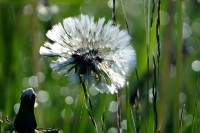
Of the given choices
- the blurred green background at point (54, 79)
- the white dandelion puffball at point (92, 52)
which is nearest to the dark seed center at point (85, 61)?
the white dandelion puffball at point (92, 52)

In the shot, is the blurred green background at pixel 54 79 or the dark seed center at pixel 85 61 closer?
the dark seed center at pixel 85 61

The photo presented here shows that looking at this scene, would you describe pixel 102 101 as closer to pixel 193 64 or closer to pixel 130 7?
pixel 193 64

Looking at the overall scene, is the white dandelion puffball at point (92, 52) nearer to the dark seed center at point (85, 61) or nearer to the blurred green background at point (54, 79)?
the dark seed center at point (85, 61)

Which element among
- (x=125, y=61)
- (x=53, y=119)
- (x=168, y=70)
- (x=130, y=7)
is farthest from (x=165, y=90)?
(x=130, y=7)

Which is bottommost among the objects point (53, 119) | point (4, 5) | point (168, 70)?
point (53, 119)

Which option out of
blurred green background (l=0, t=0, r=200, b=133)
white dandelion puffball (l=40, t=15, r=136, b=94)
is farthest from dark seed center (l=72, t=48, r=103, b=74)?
blurred green background (l=0, t=0, r=200, b=133)

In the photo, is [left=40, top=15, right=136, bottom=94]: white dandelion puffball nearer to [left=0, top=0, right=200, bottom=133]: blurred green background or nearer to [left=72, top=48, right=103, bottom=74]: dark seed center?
[left=72, top=48, right=103, bottom=74]: dark seed center

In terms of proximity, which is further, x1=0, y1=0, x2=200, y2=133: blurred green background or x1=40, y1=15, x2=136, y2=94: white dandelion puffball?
x1=0, y1=0, x2=200, y2=133: blurred green background

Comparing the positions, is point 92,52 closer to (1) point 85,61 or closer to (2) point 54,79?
(1) point 85,61
